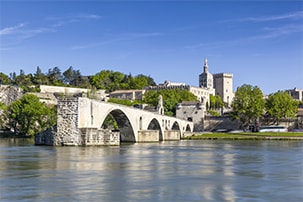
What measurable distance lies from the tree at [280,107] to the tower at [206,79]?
194 ft

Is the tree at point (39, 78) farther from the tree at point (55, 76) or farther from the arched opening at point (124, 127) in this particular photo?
the arched opening at point (124, 127)

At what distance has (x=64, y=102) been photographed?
38031 mm

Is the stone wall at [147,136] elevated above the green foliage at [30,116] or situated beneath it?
situated beneath

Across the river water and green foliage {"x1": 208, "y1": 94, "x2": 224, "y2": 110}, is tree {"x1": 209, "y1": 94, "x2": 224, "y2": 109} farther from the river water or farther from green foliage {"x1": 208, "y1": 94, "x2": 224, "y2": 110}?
the river water

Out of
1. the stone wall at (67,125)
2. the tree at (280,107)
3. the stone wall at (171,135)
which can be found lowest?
the stone wall at (171,135)

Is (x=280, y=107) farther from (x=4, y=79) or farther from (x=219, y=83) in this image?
(x=4, y=79)

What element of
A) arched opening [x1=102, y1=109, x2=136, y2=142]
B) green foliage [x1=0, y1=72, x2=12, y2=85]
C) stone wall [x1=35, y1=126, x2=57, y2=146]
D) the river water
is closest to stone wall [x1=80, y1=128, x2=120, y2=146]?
stone wall [x1=35, y1=126, x2=57, y2=146]

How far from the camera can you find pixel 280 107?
8250 centimetres

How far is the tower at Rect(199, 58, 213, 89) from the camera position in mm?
144000

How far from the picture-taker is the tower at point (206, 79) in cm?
14400

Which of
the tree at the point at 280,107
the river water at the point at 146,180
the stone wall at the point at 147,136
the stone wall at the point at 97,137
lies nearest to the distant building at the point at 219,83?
the tree at the point at 280,107

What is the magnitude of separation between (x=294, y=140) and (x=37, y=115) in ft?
109

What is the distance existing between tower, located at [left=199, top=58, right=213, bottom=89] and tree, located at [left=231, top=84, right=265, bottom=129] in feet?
191

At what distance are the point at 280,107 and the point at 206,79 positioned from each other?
62.7m
